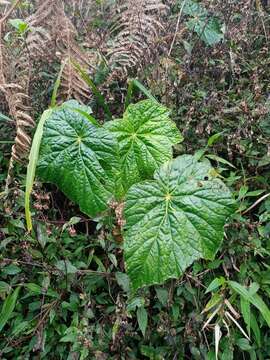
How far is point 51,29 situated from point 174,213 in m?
1.00

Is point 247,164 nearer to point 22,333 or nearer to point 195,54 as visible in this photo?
point 195,54

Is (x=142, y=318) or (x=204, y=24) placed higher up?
(x=204, y=24)

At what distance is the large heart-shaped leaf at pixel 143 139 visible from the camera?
1.49m

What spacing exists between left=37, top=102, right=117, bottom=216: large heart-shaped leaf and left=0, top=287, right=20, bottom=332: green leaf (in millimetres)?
387

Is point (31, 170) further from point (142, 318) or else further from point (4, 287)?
point (142, 318)

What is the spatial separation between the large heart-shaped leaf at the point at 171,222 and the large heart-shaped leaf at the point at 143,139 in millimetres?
85

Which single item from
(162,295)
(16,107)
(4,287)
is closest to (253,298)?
(162,295)

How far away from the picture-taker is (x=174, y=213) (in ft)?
4.44

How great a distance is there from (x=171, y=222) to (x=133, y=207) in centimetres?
13

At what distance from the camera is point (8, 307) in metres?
1.46

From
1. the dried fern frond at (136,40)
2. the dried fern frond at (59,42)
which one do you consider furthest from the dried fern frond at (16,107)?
the dried fern frond at (136,40)

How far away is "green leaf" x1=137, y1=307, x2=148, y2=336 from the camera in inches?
55.6

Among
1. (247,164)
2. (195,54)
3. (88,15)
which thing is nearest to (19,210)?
(247,164)

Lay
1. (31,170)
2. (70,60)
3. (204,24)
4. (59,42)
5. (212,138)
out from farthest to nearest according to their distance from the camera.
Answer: (204,24)
(59,42)
(70,60)
(212,138)
(31,170)
